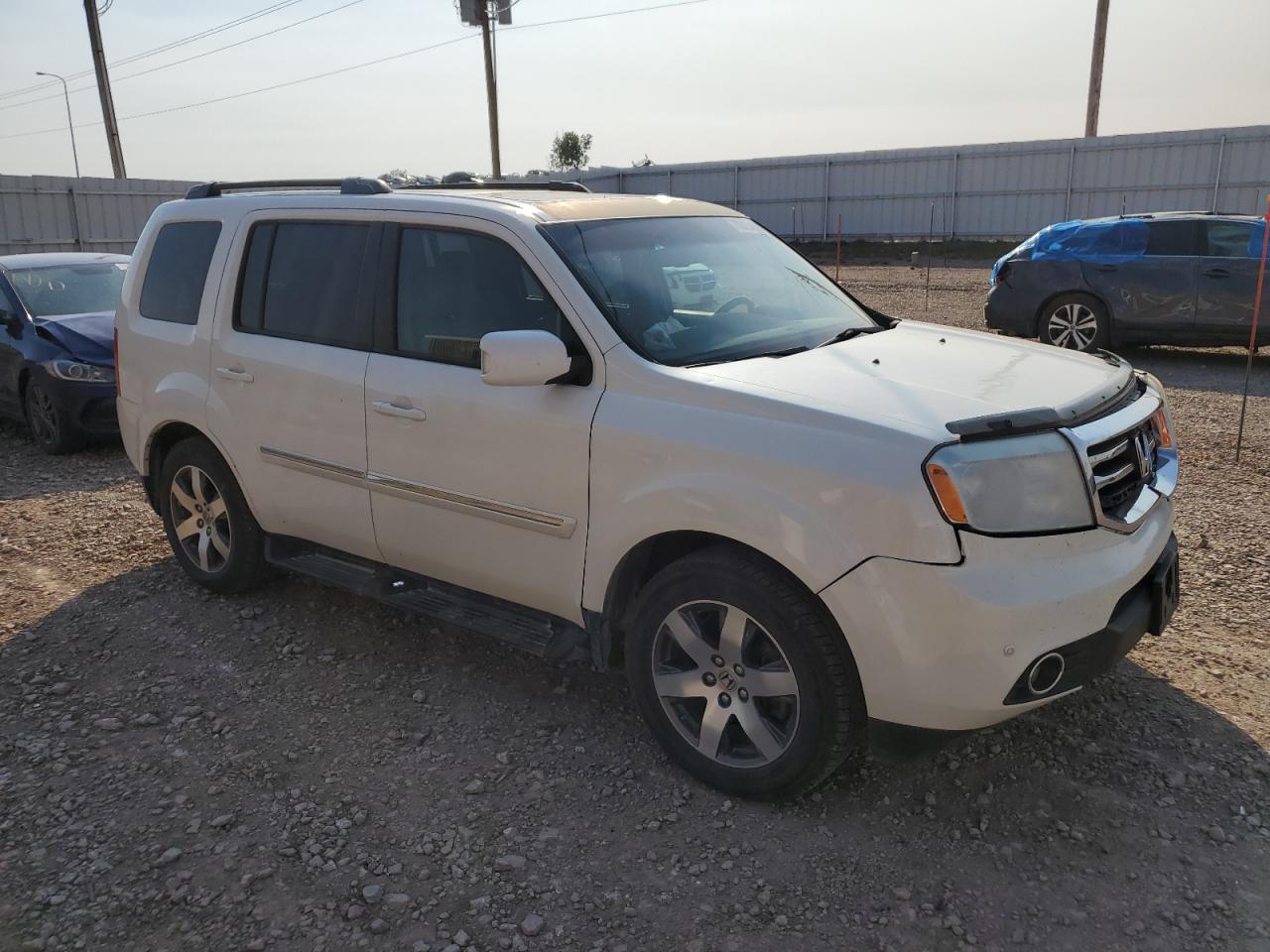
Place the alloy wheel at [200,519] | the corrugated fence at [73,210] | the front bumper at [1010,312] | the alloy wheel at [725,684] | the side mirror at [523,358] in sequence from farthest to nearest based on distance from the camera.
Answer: the corrugated fence at [73,210] < the front bumper at [1010,312] < the alloy wheel at [200,519] < the side mirror at [523,358] < the alloy wheel at [725,684]

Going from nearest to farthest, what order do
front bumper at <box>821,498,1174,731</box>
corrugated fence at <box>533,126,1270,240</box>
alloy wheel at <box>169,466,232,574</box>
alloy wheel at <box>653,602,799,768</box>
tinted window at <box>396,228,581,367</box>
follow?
1. front bumper at <box>821,498,1174,731</box>
2. alloy wheel at <box>653,602,799,768</box>
3. tinted window at <box>396,228,581,367</box>
4. alloy wheel at <box>169,466,232,574</box>
5. corrugated fence at <box>533,126,1270,240</box>

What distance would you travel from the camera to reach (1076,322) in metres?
11.9

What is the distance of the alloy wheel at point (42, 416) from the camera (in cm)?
852

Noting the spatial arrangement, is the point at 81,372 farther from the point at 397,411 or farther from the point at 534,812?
the point at 534,812

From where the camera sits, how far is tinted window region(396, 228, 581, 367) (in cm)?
377

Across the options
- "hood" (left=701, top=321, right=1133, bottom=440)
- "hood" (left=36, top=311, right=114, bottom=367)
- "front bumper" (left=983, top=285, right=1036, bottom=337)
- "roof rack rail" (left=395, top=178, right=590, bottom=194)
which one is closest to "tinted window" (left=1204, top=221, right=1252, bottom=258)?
"front bumper" (left=983, top=285, right=1036, bottom=337)

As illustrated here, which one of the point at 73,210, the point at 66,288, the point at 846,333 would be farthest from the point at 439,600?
the point at 73,210

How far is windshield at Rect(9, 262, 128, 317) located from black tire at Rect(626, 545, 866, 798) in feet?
25.0

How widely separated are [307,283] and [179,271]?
104 cm

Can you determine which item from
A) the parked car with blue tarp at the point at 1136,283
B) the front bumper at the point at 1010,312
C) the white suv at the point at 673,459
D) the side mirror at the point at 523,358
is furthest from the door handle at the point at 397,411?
the front bumper at the point at 1010,312

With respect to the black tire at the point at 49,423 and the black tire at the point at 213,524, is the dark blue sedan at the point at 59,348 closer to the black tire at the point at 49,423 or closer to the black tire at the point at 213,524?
the black tire at the point at 49,423

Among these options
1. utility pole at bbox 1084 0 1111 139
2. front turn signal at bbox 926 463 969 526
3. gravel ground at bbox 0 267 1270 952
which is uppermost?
utility pole at bbox 1084 0 1111 139

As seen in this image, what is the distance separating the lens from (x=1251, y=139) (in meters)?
25.8

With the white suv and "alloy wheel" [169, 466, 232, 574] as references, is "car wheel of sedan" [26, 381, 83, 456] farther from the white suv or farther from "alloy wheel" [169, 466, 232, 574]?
the white suv
